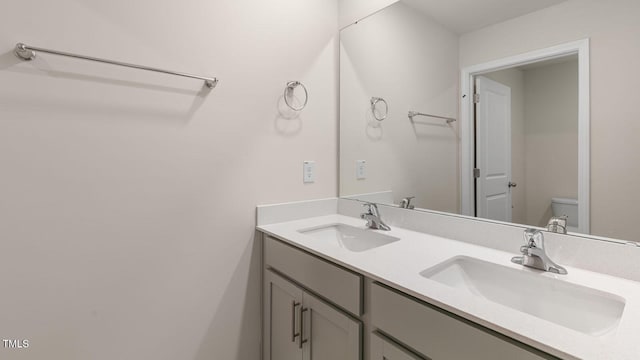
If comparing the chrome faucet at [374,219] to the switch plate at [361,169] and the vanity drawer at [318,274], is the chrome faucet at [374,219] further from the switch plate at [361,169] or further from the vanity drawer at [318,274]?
the vanity drawer at [318,274]

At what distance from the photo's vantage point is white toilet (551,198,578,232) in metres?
1.00


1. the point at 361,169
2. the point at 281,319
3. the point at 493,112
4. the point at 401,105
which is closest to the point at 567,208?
the point at 493,112

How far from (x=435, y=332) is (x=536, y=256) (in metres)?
0.47

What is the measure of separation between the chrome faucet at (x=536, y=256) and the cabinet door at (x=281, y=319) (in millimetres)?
830

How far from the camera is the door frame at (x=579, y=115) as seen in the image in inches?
→ 38.0

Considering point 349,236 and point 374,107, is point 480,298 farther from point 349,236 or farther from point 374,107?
point 374,107

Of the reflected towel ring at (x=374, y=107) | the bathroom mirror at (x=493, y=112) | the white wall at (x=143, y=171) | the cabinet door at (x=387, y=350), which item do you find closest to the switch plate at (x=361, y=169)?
the bathroom mirror at (x=493, y=112)

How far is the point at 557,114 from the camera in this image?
1020 millimetres

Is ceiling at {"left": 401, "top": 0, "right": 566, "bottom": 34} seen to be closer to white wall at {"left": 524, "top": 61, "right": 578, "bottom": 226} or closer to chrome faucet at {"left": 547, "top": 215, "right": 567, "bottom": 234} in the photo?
white wall at {"left": 524, "top": 61, "right": 578, "bottom": 226}

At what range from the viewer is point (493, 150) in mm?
1212

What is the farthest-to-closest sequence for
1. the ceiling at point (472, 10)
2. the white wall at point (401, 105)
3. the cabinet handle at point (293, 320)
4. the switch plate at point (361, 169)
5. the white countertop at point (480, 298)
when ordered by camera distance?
the switch plate at point (361, 169), the white wall at point (401, 105), the cabinet handle at point (293, 320), the ceiling at point (472, 10), the white countertop at point (480, 298)

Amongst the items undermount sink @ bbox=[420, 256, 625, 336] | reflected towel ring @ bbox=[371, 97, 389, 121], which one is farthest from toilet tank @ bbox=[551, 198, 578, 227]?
reflected towel ring @ bbox=[371, 97, 389, 121]

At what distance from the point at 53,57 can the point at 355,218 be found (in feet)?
4.90

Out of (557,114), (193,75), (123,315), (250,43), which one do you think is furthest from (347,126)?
(123,315)
